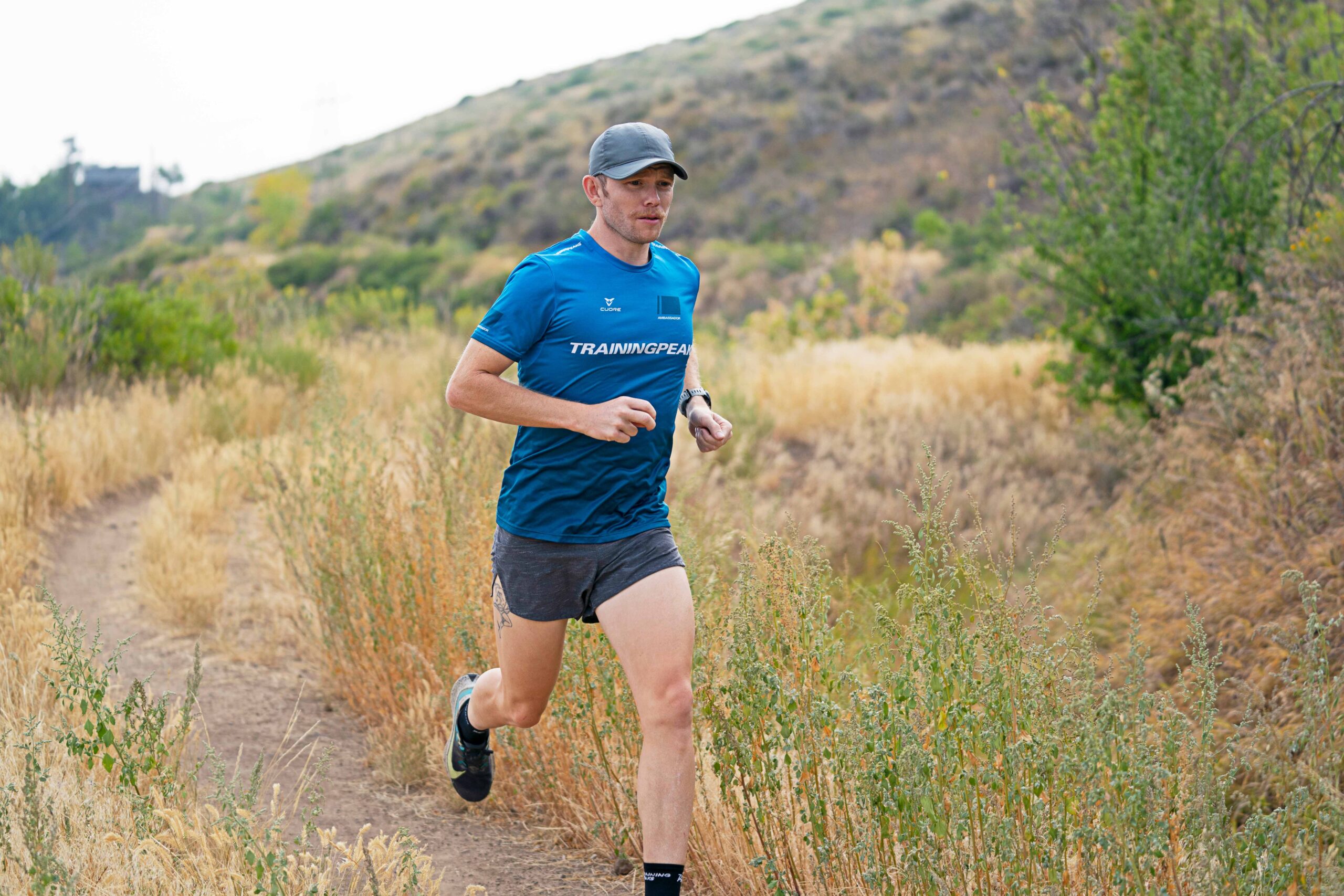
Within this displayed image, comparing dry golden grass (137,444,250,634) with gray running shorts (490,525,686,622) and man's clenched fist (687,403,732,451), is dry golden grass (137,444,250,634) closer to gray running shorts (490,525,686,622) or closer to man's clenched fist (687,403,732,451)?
gray running shorts (490,525,686,622)

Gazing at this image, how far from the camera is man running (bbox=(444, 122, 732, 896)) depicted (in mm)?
2961

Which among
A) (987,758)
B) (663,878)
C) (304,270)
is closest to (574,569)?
(663,878)

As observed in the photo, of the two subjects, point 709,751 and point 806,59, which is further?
point 806,59

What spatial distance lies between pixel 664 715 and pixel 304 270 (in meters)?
34.0

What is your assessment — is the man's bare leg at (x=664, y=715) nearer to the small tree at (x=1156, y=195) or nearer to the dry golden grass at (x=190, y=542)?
the dry golden grass at (x=190, y=542)

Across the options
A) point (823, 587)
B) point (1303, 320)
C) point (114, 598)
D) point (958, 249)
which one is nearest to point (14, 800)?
point (823, 587)

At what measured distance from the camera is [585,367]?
3119 millimetres

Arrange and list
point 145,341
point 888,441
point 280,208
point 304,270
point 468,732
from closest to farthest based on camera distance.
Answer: point 468,732 < point 888,441 < point 145,341 < point 304,270 < point 280,208

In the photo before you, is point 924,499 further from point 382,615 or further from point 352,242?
point 352,242

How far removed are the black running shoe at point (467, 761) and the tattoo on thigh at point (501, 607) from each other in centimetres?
47

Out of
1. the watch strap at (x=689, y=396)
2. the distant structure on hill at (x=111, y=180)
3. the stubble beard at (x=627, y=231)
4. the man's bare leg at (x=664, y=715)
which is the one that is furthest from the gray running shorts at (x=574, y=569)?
the distant structure on hill at (x=111, y=180)

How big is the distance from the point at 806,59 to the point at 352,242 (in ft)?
66.6

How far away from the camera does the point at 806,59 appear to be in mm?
47750

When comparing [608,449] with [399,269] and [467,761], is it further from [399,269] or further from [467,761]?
[399,269]
